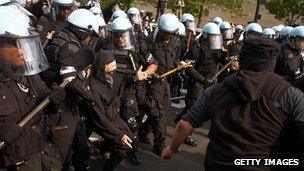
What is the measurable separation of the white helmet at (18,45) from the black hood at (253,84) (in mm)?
1474

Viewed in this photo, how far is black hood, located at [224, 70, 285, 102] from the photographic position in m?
3.05

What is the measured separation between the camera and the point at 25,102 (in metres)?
3.55

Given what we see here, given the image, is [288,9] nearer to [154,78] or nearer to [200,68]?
[200,68]

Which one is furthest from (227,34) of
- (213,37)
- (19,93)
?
(19,93)

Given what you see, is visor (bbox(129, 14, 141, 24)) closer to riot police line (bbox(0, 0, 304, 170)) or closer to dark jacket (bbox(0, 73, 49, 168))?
riot police line (bbox(0, 0, 304, 170))

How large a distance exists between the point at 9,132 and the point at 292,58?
6.07 metres

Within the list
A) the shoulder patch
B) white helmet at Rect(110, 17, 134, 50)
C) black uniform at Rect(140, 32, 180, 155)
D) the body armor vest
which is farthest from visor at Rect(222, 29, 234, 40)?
the shoulder patch

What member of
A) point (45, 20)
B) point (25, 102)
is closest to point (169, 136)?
point (45, 20)

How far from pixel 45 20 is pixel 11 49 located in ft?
14.0

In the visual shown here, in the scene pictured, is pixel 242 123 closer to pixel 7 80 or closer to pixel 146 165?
pixel 7 80

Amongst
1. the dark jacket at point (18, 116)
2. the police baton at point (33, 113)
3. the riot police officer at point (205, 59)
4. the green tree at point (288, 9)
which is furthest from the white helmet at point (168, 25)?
the green tree at point (288, 9)

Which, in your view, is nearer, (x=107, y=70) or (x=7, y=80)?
(x=7, y=80)

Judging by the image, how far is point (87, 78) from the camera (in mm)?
4930

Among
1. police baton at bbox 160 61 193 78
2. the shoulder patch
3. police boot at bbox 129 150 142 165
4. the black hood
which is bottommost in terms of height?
police boot at bbox 129 150 142 165
